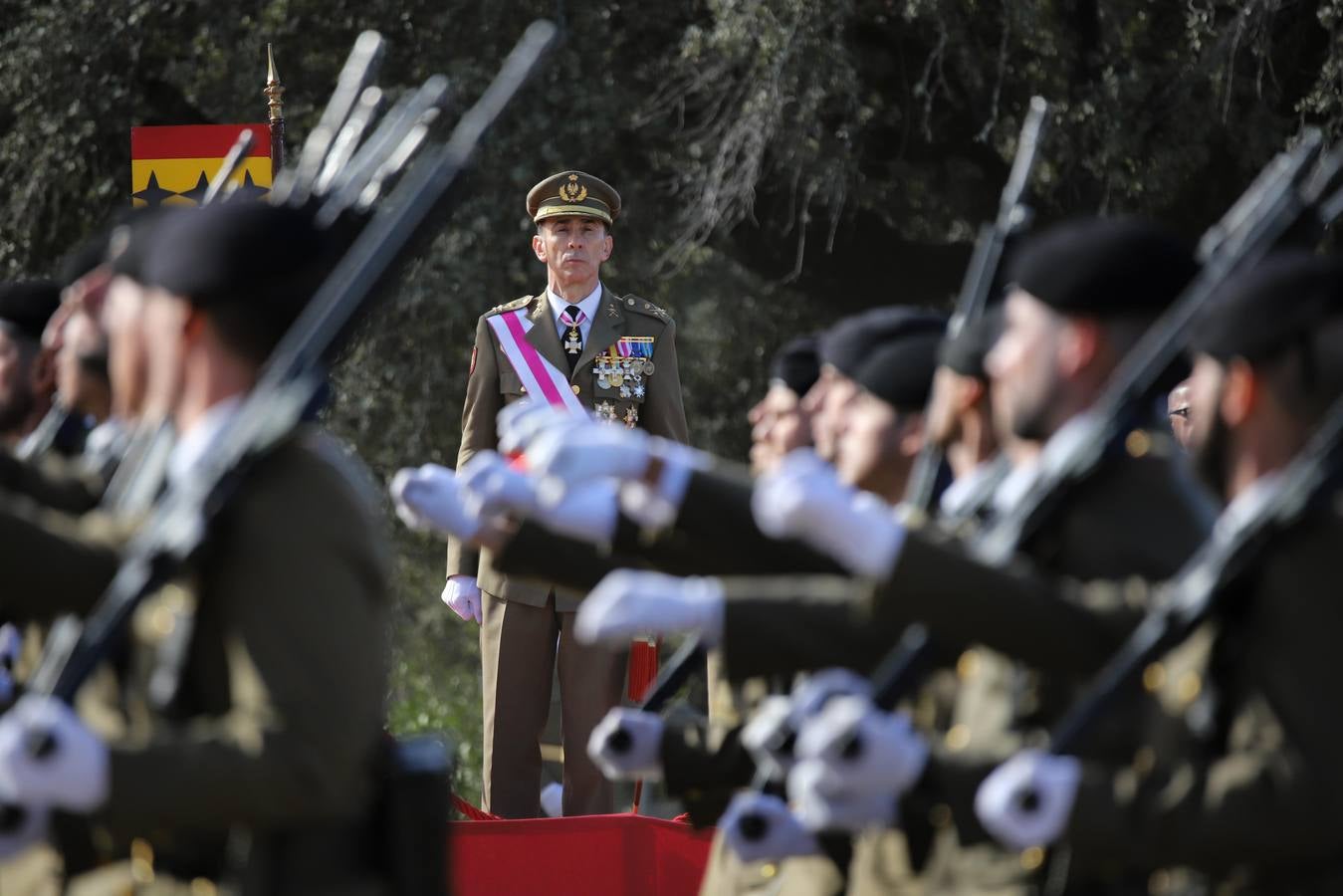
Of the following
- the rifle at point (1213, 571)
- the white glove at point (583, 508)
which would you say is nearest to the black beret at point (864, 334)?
the white glove at point (583, 508)

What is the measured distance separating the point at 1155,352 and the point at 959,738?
0.68 meters

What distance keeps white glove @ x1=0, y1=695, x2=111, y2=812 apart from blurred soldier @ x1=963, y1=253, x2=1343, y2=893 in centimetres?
110

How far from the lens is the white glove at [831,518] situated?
2930mm

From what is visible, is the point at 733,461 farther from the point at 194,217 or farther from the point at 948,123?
the point at 194,217

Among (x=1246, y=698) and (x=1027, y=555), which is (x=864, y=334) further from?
(x=1246, y=698)

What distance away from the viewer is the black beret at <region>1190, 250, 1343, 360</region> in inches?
117

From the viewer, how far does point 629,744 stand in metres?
4.16

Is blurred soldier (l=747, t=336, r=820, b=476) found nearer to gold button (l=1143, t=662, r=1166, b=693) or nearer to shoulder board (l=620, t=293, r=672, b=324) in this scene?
gold button (l=1143, t=662, r=1166, b=693)

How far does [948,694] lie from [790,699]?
0.82ft

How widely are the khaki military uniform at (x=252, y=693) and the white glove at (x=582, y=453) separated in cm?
32

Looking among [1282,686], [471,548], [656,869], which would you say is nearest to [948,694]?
[1282,686]

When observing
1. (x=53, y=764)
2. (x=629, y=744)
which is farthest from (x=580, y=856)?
(x=53, y=764)

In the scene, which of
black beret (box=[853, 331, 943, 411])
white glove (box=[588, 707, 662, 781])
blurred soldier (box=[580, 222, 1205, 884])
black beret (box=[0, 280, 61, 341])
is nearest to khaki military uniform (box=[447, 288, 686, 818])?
black beret (box=[0, 280, 61, 341])

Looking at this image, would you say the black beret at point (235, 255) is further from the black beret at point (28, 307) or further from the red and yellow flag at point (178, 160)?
the red and yellow flag at point (178, 160)
